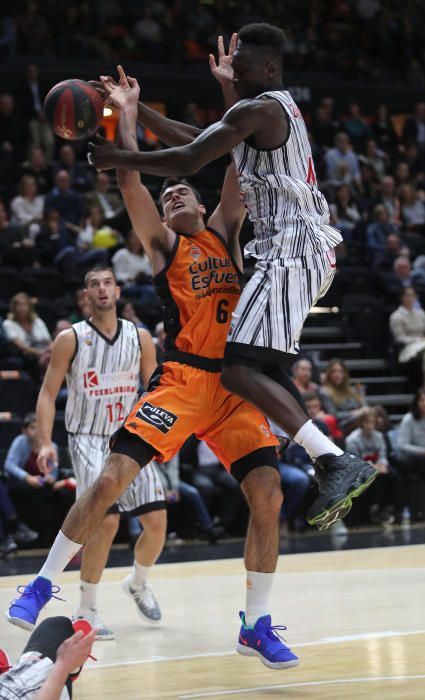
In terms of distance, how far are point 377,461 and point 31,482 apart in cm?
362

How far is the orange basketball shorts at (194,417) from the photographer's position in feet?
16.5

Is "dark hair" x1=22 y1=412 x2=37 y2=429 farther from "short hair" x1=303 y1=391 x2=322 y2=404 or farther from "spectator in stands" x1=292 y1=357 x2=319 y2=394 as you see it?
"spectator in stands" x1=292 y1=357 x2=319 y2=394

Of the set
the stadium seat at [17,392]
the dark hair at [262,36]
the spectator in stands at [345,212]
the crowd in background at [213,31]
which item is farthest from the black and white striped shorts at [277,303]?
the crowd in background at [213,31]

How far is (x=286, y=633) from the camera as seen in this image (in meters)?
5.95

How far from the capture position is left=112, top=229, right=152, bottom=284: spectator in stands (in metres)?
13.1

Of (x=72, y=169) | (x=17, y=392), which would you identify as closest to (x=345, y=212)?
(x=72, y=169)

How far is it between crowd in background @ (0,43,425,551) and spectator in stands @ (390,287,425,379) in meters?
0.01

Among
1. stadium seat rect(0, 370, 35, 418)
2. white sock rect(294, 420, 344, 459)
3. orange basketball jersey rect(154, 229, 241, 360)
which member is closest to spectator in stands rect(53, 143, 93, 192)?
stadium seat rect(0, 370, 35, 418)

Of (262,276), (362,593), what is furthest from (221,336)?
(362,593)

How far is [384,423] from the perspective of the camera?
1249 centimetres

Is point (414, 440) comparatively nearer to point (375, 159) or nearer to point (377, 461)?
point (377, 461)

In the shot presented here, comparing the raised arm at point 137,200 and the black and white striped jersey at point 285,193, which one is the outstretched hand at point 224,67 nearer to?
the raised arm at point 137,200

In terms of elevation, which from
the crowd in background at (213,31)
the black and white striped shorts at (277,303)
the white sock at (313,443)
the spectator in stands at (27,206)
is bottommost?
the white sock at (313,443)

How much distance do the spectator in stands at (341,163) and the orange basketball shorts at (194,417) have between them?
12236 mm
